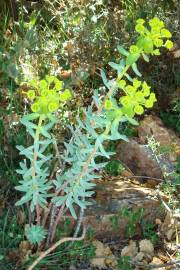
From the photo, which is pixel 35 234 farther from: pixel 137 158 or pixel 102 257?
pixel 137 158

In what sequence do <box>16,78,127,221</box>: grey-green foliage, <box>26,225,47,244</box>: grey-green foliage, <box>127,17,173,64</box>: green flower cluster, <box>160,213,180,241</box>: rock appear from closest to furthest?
<box>127,17,173,64</box>: green flower cluster
<box>16,78,127,221</box>: grey-green foliage
<box>26,225,47,244</box>: grey-green foliage
<box>160,213,180,241</box>: rock

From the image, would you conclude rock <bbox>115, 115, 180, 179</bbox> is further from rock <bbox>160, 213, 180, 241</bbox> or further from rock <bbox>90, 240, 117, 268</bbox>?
rock <bbox>90, 240, 117, 268</bbox>

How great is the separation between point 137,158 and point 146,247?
625 mm

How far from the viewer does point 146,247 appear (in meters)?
2.82

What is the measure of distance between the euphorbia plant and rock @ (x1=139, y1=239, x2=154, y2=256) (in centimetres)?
48

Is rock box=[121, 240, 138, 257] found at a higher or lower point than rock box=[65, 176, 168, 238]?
lower

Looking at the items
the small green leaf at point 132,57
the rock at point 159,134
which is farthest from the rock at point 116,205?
the small green leaf at point 132,57

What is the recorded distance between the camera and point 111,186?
2.99m

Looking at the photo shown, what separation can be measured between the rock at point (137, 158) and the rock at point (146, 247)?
512 mm

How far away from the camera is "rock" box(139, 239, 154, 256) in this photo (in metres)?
2.82

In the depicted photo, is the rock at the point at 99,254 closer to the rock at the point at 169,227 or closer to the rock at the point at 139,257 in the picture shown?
the rock at the point at 139,257

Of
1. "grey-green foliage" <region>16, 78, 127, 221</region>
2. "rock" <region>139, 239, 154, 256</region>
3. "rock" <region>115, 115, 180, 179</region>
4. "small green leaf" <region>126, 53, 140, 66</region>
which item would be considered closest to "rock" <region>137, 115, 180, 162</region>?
"rock" <region>115, 115, 180, 179</region>

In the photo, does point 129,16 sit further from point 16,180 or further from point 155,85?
point 16,180

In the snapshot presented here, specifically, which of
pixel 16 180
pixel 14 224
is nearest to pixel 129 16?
pixel 16 180
